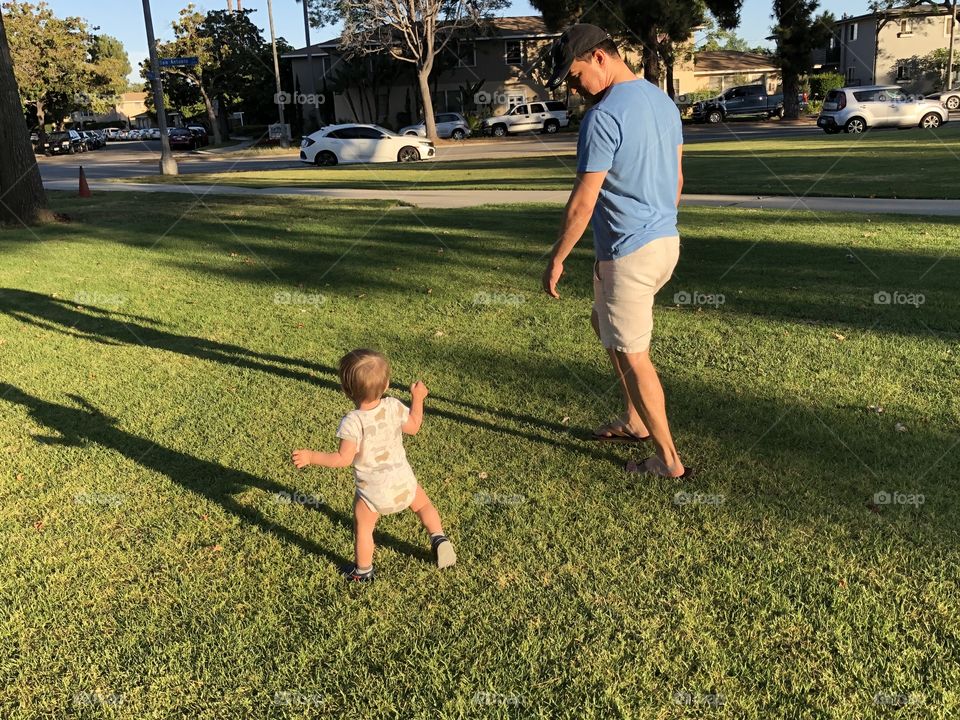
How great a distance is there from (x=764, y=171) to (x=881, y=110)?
14.6m

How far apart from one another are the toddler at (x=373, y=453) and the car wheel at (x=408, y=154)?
25.0m

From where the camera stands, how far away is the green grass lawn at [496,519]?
2.46 metres

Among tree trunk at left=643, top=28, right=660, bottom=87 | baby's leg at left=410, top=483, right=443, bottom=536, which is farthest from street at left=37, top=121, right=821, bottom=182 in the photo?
baby's leg at left=410, top=483, right=443, bottom=536

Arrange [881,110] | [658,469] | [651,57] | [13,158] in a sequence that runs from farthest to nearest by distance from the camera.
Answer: [651,57]
[881,110]
[13,158]
[658,469]

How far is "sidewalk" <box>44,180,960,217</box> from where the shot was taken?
35.9 ft

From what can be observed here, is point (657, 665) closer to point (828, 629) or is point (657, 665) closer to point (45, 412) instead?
point (828, 629)

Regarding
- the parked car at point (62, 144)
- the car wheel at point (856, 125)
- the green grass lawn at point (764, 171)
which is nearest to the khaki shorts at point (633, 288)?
the green grass lawn at point (764, 171)

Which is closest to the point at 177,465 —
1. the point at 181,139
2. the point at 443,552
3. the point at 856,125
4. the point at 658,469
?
the point at 443,552

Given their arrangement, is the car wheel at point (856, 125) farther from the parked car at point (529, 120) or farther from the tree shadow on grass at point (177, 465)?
the tree shadow on grass at point (177, 465)

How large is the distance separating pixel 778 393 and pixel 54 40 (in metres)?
61.8

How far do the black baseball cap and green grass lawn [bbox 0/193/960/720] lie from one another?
190cm

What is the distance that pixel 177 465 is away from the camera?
3.96m

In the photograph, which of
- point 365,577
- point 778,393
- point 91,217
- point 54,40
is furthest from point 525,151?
point 54,40

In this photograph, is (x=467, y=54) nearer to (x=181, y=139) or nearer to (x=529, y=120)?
(x=529, y=120)
